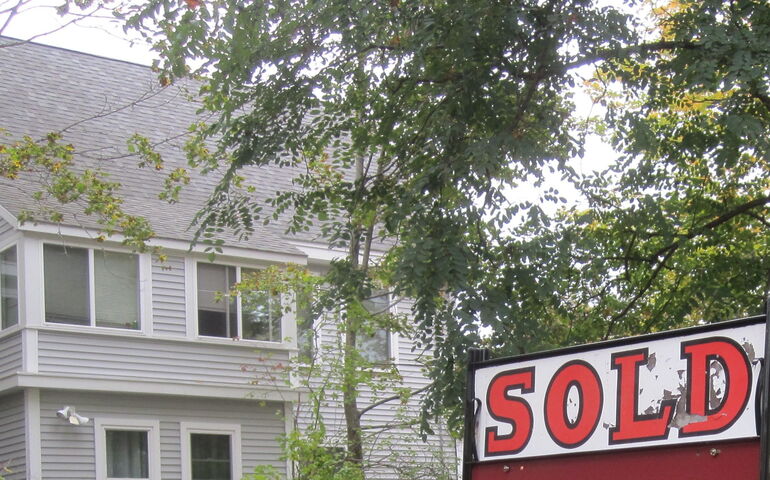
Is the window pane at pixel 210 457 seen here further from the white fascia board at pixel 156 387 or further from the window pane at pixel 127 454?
the window pane at pixel 127 454

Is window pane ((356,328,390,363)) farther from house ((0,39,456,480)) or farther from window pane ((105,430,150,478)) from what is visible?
window pane ((105,430,150,478))

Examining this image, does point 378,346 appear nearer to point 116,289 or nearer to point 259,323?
point 259,323

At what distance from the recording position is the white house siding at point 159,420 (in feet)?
59.6

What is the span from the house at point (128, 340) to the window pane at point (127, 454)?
0.02m

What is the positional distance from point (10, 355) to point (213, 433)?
3724 millimetres

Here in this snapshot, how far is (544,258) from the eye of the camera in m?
12.1

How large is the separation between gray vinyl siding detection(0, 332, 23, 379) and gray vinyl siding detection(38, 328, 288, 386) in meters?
0.35

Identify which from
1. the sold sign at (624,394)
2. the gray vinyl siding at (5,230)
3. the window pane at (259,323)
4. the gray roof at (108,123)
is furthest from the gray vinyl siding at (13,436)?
the sold sign at (624,394)

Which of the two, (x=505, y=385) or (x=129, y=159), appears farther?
(x=129, y=159)

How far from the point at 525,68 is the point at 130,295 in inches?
385

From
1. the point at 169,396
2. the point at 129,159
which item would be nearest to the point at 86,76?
the point at 129,159

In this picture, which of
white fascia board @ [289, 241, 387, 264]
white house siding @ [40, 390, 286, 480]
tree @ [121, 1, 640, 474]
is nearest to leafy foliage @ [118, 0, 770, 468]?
tree @ [121, 1, 640, 474]

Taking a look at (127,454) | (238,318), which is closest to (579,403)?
(127,454)

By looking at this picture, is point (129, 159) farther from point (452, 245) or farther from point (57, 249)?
point (452, 245)
